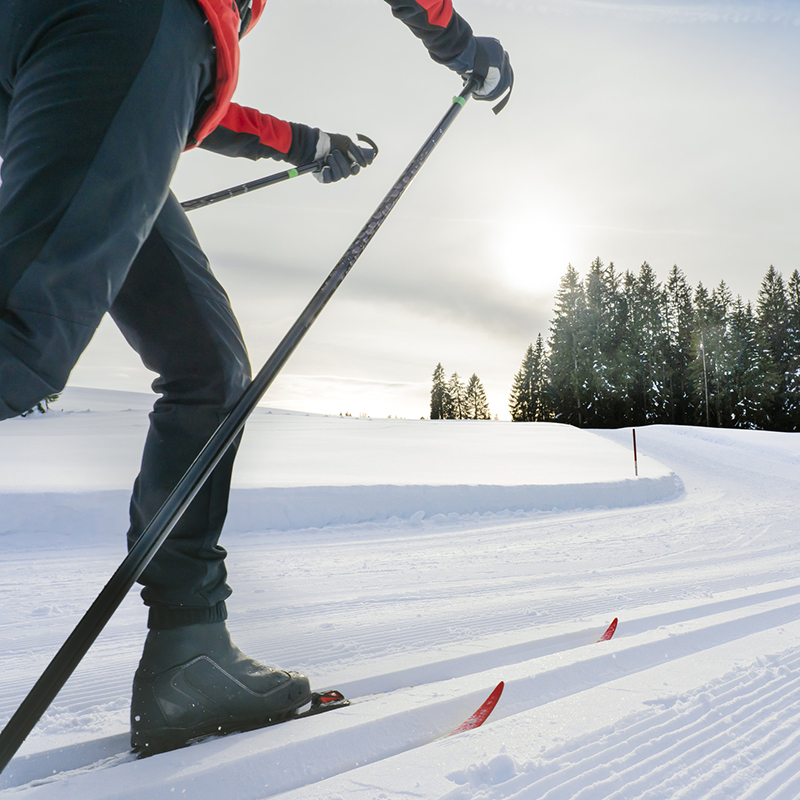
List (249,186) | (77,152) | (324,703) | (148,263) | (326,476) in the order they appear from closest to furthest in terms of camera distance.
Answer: (77,152)
(148,263)
(324,703)
(249,186)
(326,476)

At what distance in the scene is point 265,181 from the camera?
2074mm

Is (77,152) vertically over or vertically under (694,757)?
over

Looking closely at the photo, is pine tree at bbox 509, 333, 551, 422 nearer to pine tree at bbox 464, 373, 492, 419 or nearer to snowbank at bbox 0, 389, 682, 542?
pine tree at bbox 464, 373, 492, 419

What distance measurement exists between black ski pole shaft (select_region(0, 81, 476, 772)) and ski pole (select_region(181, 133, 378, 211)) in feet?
1.71

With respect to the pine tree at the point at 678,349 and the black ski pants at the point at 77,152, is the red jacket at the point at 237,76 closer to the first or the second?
the black ski pants at the point at 77,152

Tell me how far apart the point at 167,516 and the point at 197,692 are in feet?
1.32

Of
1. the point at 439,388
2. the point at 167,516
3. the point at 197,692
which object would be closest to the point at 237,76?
the point at 167,516

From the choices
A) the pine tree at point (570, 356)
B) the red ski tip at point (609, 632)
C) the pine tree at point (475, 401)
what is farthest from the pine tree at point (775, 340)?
the red ski tip at point (609, 632)

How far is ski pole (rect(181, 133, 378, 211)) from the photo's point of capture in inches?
71.7

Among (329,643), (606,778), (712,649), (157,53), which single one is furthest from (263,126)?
(712,649)

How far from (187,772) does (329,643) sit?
32.2 inches

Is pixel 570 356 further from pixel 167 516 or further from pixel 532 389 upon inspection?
pixel 167 516

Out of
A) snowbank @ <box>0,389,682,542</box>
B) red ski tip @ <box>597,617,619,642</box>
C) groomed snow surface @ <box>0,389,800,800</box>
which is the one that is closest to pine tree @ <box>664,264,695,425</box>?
snowbank @ <box>0,389,682,542</box>

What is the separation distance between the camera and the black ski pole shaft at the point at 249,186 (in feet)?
5.92
